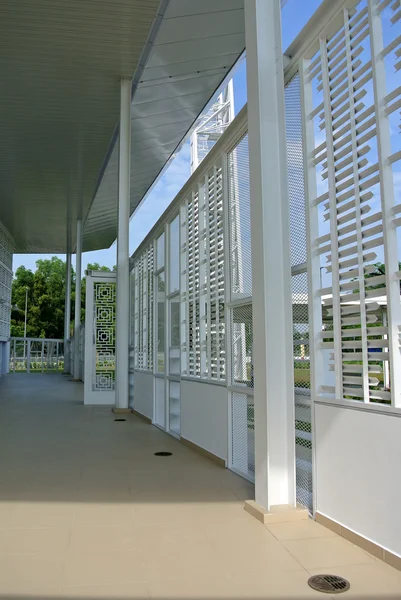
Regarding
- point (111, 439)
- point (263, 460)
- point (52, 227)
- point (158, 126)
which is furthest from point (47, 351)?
point (263, 460)

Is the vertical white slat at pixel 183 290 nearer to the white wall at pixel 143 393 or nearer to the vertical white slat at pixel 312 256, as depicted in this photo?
the white wall at pixel 143 393

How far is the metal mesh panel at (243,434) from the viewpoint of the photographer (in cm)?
441

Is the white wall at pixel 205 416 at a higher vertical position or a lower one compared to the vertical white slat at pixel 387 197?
lower

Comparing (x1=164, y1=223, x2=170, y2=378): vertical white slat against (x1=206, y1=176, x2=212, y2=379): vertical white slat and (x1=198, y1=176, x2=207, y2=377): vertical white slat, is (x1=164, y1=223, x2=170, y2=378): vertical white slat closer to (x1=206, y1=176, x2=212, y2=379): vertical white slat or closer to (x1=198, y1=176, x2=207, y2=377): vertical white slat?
(x1=198, y1=176, x2=207, y2=377): vertical white slat

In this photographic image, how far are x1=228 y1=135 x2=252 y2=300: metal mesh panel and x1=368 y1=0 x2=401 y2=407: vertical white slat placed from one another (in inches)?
73.6

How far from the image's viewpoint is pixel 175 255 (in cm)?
711

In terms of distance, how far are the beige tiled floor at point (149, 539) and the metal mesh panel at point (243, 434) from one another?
150 mm

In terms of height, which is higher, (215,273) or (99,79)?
(99,79)

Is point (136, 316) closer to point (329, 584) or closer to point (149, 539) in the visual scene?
point (149, 539)

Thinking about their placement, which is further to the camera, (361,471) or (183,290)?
(183,290)

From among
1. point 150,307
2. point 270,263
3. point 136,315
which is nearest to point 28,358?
point 136,315

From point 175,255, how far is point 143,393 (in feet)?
9.28

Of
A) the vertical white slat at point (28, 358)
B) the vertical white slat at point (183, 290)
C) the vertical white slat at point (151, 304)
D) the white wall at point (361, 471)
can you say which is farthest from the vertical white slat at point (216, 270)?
the vertical white slat at point (28, 358)

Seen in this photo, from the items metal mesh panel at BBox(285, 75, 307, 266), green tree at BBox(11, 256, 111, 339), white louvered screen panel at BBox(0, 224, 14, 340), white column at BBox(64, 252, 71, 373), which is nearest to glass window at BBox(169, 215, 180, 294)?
metal mesh panel at BBox(285, 75, 307, 266)
